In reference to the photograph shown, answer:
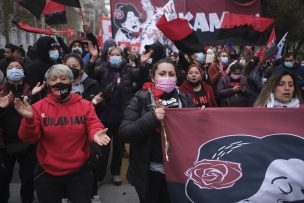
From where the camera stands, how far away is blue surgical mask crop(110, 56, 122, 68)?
18.7 ft

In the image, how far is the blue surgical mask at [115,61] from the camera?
5.70m

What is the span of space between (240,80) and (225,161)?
13.1 feet

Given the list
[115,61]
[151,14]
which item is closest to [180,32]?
[115,61]

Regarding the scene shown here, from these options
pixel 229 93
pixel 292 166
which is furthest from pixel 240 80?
pixel 292 166

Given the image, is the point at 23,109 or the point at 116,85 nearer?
the point at 23,109

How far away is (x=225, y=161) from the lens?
11.0ft

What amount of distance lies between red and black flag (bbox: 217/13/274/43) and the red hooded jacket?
4.12 meters

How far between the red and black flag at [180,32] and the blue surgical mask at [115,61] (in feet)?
2.44

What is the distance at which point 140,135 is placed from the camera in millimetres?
3338

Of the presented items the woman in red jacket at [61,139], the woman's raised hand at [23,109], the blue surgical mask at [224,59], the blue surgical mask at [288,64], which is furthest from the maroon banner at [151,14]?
the woman's raised hand at [23,109]

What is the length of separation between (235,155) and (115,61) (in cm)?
281

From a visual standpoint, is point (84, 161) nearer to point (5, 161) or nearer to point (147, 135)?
point (147, 135)

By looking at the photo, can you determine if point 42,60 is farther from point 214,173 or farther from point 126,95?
point 214,173

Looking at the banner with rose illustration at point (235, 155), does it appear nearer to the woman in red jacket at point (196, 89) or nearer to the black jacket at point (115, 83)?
the woman in red jacket at point (196, 89)
